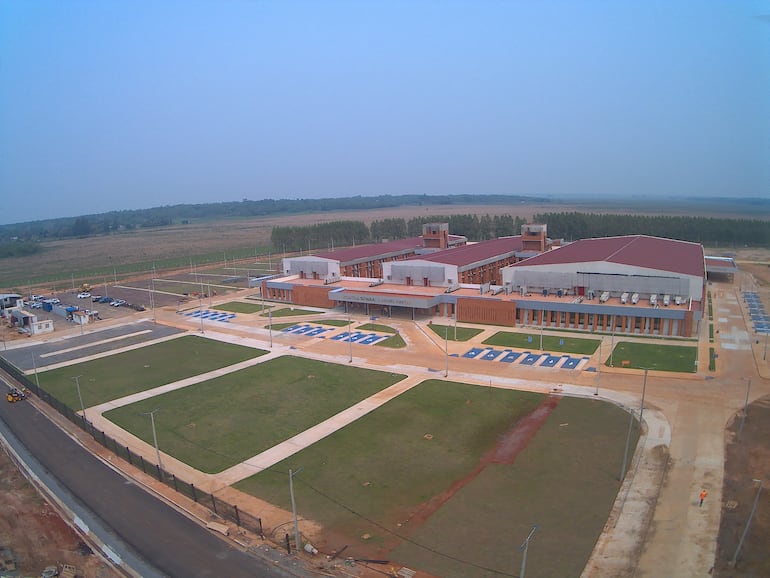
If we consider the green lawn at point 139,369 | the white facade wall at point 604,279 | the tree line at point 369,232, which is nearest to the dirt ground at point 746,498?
the white facade wall at point 604,279

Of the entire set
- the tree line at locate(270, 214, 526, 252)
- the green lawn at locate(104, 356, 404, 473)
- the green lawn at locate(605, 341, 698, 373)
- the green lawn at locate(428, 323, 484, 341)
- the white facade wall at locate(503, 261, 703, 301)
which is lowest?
the green lawn at locate(605, 341, 698, 373)

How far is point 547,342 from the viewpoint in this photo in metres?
65.7

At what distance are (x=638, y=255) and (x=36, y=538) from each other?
8141 centimetres

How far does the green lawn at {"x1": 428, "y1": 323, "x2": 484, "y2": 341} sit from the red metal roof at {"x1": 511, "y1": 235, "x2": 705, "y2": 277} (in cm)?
1526

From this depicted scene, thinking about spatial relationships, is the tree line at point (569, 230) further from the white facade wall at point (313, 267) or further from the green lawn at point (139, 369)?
the green lawn at point (139, 369)

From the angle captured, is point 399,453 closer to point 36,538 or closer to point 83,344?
point 36,538

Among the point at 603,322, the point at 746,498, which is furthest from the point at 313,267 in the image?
the point at 746,498

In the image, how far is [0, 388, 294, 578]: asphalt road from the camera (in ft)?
89.8

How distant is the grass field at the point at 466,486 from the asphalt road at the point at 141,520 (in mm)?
4998

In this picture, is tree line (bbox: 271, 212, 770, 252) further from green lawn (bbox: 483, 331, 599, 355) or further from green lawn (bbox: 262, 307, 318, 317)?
green lawn (bbox: 483, 331, 599, 355)

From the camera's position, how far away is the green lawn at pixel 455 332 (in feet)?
228

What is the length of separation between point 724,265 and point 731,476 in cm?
8509

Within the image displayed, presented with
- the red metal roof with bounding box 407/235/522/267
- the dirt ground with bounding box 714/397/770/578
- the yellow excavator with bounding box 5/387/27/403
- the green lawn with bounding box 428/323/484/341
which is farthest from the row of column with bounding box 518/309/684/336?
the yellow excavator with bounding box 5/387/27/403

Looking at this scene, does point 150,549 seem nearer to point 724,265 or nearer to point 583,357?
point 583,357
